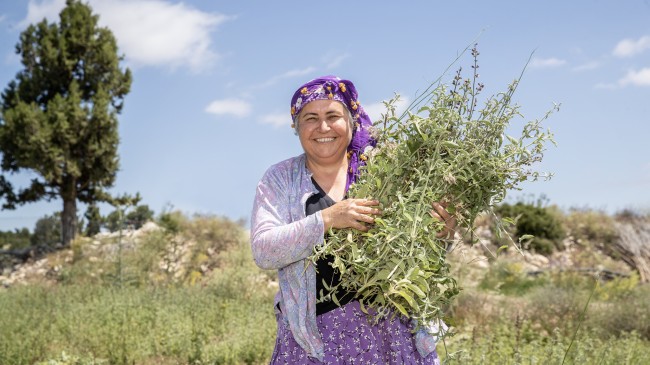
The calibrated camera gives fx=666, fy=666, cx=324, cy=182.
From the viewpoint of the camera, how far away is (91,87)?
21.9 meters

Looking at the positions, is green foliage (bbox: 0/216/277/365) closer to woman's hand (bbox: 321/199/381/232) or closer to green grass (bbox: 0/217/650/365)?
green grass (bbox: 0/217/650/365)

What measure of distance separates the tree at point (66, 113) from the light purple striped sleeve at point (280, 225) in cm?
1884

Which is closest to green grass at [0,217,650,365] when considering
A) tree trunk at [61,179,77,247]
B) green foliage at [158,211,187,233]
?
green foliage at [158,211,187,233]

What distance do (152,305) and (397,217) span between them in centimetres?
603

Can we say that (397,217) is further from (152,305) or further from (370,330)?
(152,305)

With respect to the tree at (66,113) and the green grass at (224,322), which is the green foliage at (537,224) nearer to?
the green grass at (224,322)

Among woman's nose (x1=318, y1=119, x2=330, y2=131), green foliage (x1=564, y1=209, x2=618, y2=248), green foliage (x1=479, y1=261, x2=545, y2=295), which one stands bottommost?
green foliage (x1=479, y1=261, x2=545, y2=295)

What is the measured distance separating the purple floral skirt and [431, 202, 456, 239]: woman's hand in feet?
1.44

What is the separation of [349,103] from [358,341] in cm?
102

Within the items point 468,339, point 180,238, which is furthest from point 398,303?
point 180,238

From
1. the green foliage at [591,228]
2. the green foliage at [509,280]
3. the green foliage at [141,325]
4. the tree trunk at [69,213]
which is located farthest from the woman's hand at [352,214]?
the tree trunk at [69,213]

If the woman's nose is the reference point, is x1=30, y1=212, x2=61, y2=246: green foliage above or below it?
above

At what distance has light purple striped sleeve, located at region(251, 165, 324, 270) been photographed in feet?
8.34

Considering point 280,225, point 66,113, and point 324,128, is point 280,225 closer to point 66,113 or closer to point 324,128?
point 324,128
